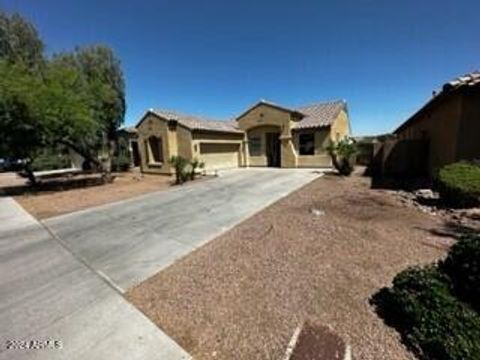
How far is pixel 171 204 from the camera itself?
9.83 meters

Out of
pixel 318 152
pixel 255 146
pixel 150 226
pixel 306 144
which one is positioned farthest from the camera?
pixel 255 146

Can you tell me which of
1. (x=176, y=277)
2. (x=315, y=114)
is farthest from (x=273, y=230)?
(x=315, y=114)

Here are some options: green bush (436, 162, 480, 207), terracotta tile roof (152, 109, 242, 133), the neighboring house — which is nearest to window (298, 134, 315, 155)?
terracotta tile roof (152, 109, 242, 133)

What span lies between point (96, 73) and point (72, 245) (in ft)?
67.0

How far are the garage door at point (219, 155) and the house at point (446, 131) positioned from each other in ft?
39.0

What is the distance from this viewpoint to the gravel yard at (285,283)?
2.90m

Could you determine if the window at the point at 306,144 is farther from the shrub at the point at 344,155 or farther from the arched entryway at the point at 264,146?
the shrub at the point at 344,155

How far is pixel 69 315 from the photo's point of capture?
343 centimetres

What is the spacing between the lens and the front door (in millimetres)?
22125

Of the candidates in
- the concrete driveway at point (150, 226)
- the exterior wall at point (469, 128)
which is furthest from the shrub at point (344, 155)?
the exterior wall at point (469, 128)

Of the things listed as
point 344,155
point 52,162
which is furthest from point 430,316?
point 52,162

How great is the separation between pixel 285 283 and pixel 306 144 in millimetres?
17569

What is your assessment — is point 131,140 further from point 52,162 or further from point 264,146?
point 264,146

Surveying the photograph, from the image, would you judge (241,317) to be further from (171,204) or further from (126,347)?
(171,204)
